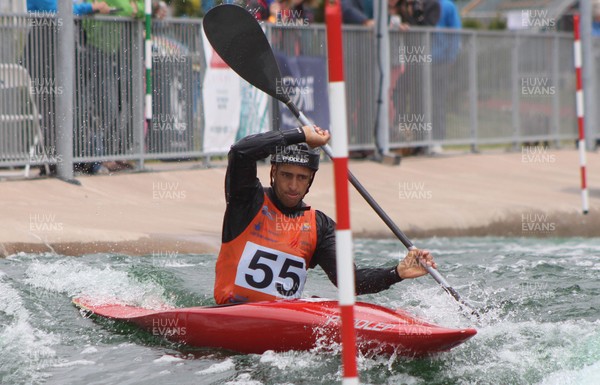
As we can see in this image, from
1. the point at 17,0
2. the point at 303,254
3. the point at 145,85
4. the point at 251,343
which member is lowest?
the point at 251,343

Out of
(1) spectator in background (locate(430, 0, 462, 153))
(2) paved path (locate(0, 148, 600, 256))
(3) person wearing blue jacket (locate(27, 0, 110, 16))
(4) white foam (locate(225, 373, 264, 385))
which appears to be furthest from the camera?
(1) spectator in background (locate(430, 0, 462, 153))

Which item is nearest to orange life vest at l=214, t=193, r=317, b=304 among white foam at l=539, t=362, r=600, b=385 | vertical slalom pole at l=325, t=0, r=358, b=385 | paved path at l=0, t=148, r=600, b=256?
white foam at l=539, t=362, r=600, b=385

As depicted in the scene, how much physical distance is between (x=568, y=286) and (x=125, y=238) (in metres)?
3.69

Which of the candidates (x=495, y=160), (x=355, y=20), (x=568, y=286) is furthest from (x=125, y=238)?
(x=495, y=160)

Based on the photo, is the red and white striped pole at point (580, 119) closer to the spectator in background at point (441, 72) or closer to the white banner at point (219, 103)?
the spectator in background at point (441, 72)

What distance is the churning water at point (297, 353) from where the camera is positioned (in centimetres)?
582

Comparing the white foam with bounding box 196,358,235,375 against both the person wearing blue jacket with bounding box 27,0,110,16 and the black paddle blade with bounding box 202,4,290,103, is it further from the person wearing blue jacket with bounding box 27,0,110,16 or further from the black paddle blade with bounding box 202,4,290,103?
the person wearing blue jacket with bounding box 27,0,110,16

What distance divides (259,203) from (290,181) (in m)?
0.26

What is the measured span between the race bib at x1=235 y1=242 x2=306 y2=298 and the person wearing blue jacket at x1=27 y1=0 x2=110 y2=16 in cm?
535

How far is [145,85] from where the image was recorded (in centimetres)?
1128

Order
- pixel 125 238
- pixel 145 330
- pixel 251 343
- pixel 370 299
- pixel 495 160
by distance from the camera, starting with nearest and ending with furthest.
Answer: pixel 251 343 → pixel 145 330 → pixel 370 299 → pixel 125 238 → pixel 495 160

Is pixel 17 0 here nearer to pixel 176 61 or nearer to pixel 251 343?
pixel 176 61

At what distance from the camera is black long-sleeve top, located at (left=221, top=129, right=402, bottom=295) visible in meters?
6.17

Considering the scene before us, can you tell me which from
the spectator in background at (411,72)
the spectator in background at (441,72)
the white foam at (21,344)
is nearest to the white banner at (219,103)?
the spectator in background at (411,72)
